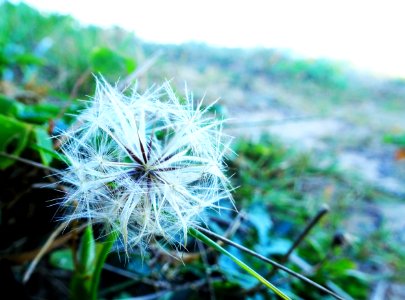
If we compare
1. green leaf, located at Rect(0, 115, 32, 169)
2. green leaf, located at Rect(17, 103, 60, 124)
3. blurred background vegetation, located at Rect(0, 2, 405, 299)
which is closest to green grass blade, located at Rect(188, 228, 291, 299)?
blurred background vegetation, located at Rect(0, 2, 405, 299)

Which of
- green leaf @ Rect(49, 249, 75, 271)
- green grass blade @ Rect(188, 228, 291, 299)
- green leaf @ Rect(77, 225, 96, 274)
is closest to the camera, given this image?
green grass blade @ Rect(188, 228, 291, 299)

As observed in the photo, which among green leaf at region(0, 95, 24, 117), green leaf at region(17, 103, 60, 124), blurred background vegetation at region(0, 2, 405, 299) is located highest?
green leaf at region(0, 95, 24, 117)

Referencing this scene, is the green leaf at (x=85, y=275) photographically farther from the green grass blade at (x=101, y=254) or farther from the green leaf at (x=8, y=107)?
the green leaf at (x=8, y=107)

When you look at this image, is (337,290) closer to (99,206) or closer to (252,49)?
(99,206)

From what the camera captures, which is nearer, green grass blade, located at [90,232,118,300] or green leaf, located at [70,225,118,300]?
green grass blade, located at [90,232,118,300]

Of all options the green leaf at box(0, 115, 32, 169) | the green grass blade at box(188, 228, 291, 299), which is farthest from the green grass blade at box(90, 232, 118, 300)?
the green leaf at box(0, 115, 32, 169)

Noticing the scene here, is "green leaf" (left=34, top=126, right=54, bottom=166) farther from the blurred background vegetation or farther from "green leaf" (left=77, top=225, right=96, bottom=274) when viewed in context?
"green leaf" (left=77, top=225, right=96, bottom=274)

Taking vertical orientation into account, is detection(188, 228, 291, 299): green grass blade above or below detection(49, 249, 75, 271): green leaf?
above

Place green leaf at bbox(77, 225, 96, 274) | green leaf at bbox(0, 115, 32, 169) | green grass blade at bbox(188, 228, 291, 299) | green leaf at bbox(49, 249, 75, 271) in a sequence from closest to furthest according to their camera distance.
Answer: green grass blade at bbox(188, 228, 291, 299) → green leaf at bbox(77, 225, 96, 274) → green leaf at bbox(0, 115, 32, 169) → green leaf at bbox(49, 249, 75, 271)

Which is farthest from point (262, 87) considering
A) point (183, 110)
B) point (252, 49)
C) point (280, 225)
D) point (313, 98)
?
point (183, 110)
